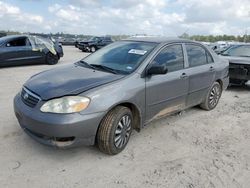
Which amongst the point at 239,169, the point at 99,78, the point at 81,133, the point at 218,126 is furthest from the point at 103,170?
the point at 218,126

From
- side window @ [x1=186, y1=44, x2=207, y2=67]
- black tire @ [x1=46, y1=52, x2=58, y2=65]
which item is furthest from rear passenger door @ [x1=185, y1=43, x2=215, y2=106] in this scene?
black tire @ [x1=46, y1=52, x2=58, y2=65]

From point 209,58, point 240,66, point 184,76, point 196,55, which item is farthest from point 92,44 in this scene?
point 184,76

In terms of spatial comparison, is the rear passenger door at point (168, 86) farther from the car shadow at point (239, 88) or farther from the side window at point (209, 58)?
the car shadow at point (239, 88)

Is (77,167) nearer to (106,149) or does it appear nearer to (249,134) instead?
(106,149)

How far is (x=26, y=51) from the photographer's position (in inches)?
437

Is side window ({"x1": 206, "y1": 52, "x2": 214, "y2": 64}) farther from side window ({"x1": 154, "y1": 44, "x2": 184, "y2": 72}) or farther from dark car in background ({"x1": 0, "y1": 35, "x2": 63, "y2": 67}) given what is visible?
Answer: dark car in background ({"x1": 0, "y1": 35, "x2": 63, "y2": 67})

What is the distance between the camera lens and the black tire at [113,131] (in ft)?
10.4

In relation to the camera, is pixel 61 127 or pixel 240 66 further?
pixel 240 66

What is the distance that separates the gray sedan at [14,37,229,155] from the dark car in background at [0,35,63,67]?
748 centimetres

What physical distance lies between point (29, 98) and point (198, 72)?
3098 mm

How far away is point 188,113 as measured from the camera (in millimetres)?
5285

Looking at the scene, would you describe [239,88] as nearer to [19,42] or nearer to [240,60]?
[240,60]

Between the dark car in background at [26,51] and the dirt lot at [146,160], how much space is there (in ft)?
22.0

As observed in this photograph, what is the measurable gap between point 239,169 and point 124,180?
153 centimetres
